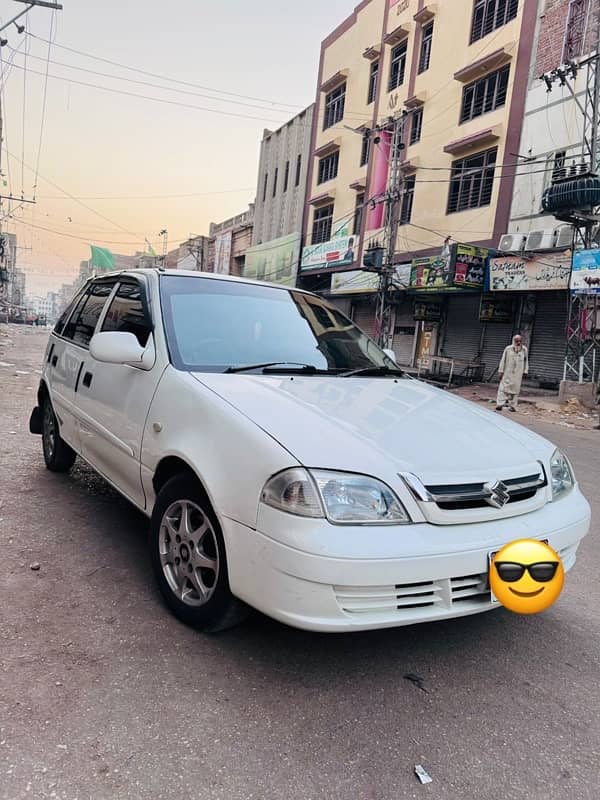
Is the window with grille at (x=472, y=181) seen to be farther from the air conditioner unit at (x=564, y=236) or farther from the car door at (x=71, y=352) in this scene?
the car door at (x=71, y=352)

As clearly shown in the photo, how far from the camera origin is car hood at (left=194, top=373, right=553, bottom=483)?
2.11 metres

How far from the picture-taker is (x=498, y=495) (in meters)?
2.17

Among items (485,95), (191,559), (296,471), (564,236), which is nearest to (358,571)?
(296,471)

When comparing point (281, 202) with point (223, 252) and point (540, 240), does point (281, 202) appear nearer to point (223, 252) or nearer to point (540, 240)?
point (223, 252)

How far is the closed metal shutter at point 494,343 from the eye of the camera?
18.8 m

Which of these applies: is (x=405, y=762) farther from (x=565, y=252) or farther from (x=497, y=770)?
(x=565, y=252)

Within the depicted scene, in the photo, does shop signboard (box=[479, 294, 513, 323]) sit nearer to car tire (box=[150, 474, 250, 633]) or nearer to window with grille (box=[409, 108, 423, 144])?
window with grille (box=[409, 108, 423, 144])

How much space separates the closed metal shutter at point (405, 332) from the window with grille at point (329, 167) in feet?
28.7

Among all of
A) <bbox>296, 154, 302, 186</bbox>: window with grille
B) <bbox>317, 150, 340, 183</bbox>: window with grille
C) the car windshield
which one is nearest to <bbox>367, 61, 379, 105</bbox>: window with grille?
<bbox>317, 150, 340, 183</bbox>: window with grille

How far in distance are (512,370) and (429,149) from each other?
1209 cm

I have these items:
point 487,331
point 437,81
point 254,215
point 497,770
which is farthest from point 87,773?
point 254,215

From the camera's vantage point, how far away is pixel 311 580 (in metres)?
1.92

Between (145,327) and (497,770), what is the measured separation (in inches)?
101

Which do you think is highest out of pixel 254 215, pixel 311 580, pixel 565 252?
pixel 254 215
